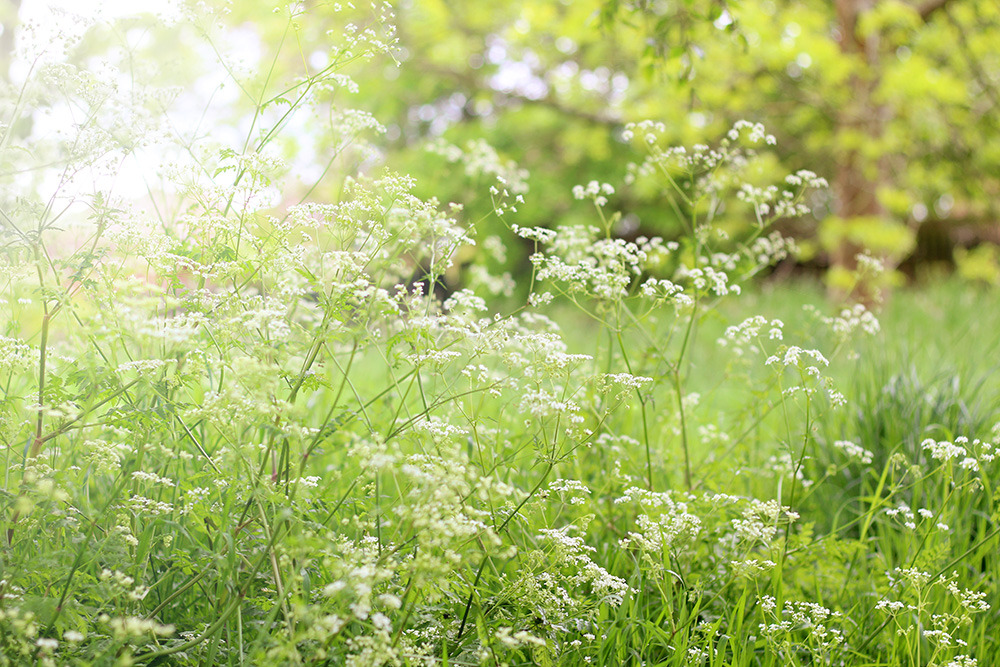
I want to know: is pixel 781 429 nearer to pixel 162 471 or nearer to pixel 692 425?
pixel 692 425

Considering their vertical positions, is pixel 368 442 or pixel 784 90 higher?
pixel 784 90

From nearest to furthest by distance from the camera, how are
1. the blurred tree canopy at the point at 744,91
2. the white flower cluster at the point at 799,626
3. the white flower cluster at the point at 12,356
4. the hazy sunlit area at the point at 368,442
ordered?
the hazy sunlit area at the point at 368,442
the white flower cluster at the point at 12,356
the white flower cluster at the point at 799,626
the blurred tree canopy at the point at 744,91

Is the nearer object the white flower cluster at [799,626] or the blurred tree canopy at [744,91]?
the white flower cluster at [799,626]

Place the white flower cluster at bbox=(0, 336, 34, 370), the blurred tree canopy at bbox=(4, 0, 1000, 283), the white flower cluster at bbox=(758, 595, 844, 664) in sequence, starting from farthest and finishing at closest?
1. the blurred tree canopy at bbox=(4, 0, 1000, 283)
2. the white flower cluster at bbox=(758, 595, 844, 664)
3. the white flower cluster at bbox=(0, 336, 34, 370)

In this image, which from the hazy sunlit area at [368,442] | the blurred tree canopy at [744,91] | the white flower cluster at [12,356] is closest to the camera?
the hazy sunlit area at [368,442]

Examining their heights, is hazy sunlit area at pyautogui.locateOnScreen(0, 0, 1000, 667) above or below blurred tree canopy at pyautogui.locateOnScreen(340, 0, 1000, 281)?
below

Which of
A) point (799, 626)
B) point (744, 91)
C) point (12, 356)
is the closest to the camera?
point (12, 356)

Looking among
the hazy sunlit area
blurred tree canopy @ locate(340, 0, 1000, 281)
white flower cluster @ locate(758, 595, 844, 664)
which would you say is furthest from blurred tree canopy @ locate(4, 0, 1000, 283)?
white flower cluster @ locate(758, 595, 844, 664)

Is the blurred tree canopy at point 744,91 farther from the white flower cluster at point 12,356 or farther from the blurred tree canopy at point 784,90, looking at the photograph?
the white flower cluster at point 12,356

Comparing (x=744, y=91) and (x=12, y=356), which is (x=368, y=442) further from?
(x=744, y=91)

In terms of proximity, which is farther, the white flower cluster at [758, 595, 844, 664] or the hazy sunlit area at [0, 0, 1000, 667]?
the white flower cluster at [758, 595, 844, 664]

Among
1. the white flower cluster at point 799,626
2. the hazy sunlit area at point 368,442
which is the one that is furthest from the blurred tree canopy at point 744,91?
the white flower cluster at point 799,626

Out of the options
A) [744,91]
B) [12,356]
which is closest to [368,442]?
[12,356]

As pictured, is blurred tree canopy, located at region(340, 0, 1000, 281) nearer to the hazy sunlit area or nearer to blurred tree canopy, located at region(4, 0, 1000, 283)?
blurred tree canopy, located at region(4, 0, 1000, 283)
